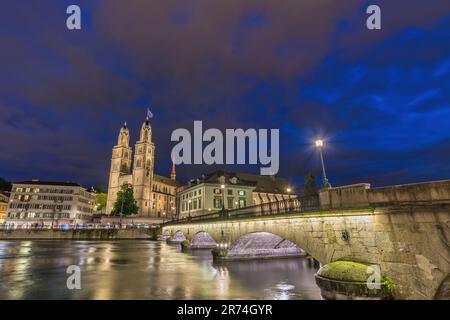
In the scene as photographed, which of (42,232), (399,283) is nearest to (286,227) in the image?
(399,283)

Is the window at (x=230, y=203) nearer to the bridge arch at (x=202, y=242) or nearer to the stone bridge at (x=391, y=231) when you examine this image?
the bridge arch at (x=202, y=242)

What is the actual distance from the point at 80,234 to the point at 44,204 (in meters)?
28.9

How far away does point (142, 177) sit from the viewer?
12194 centimetres

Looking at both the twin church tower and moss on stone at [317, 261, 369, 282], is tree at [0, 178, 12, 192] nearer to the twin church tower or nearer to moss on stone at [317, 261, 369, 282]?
the twin church tower

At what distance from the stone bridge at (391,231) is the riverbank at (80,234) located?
81902mm

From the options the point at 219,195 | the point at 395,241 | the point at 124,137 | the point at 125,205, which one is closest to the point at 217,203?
the point at 219,195

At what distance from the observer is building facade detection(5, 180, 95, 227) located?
314 ft

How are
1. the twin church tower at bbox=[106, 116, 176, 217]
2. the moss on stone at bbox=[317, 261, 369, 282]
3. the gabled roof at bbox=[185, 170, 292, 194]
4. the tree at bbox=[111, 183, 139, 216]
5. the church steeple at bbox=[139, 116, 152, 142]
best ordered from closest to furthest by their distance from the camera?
the moss on stone at bbox=[317, 261, 369, 282] < the gabled roof at bbox=[185, 170, 292, 194] < the tree at bbox=[111, 183, 139, 216] < the twin church tower at bbox=[106, 116, 176, 217] < the church steeple at bbox=[139, 116, 152, 142]

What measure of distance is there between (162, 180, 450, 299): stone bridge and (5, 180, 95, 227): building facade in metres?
110

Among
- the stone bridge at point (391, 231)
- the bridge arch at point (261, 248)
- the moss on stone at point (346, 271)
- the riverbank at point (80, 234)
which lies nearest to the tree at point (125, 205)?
the riverbank at point (80, 234)

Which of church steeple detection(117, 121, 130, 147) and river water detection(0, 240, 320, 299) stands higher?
church steeple detection(117, 121, 130, 147)

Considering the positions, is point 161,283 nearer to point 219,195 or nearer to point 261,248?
point 261,248

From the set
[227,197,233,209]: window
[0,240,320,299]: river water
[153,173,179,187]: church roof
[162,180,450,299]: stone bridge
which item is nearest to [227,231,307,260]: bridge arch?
[0,240,320,299]: river water

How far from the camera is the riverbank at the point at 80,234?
78750 mm
